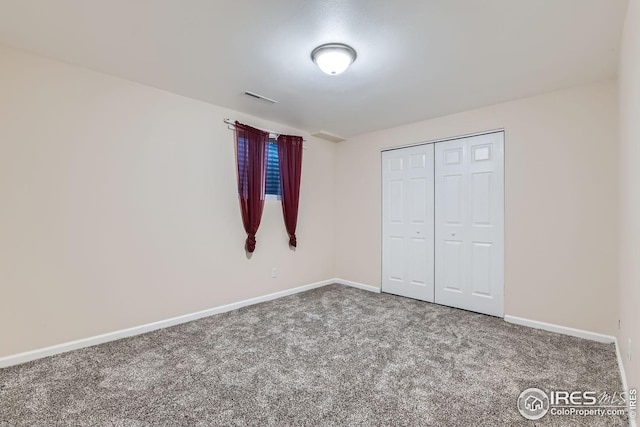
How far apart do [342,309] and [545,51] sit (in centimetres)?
313

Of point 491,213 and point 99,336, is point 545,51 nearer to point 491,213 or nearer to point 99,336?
point 491,213

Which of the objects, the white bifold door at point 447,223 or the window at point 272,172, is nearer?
the white bifold door at point 447,223

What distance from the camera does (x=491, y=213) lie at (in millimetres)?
3260

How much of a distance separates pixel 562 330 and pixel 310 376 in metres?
2.57

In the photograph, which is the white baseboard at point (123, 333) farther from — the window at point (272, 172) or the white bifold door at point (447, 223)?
the white bifold door at point (447, 223)

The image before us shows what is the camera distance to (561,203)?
Result: 2803 millimetres

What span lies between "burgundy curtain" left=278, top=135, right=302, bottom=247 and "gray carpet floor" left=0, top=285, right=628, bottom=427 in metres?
1.45

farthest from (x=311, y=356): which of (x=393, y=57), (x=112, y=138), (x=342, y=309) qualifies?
(x=112, y=138)

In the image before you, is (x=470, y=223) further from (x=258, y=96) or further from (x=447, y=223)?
(x=258, y=96)

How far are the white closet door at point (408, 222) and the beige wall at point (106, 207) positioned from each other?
2.00m

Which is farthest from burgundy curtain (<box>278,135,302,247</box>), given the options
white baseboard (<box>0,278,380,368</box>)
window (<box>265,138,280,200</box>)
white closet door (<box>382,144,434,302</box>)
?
white closet door (<box>382,144,434,302</box>)

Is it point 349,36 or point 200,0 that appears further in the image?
point 349,36

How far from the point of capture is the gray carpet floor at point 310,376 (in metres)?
1.63
